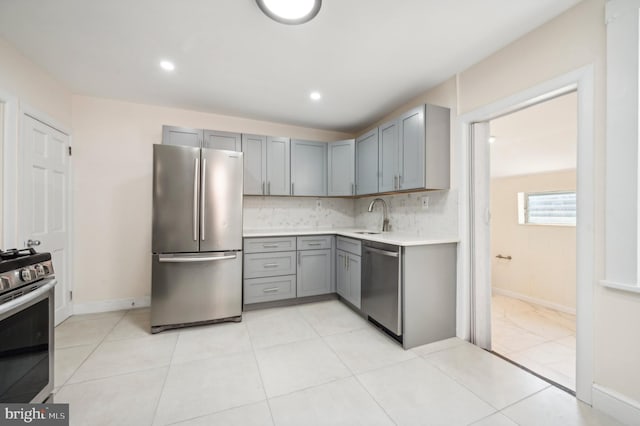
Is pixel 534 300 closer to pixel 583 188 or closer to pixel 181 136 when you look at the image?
pixel 583 188

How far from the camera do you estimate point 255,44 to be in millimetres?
1941

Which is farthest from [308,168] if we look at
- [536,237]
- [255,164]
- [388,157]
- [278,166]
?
[536,237]

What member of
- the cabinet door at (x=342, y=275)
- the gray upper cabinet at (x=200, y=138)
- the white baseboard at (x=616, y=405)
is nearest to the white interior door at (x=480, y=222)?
the white baseboard at (x=616, y=405)

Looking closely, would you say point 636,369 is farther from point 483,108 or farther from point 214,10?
point 214,10

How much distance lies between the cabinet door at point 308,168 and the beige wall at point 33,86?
8.15 ft

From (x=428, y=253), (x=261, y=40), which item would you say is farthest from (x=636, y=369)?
(x=261, y=40)

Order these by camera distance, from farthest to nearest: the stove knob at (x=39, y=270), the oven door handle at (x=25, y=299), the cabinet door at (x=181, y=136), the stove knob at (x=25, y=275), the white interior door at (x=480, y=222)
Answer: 1. the cabinet door at (x=181, y=136)
2. the white interior door at (x=480, y=222)
3. the stove knob at (x=39, y=270)
4. the stove knob at (x=25, y=275)
5. the oven door handle at (x=25, y=299)

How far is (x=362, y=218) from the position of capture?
13.2ft

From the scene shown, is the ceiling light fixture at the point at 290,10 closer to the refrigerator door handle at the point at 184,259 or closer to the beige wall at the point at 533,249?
the refrigerator door handle at the point at 184,259

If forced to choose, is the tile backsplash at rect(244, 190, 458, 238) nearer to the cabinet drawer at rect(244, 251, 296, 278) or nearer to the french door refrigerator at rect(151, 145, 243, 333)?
the cabinet drawer at rect(244, 251, 296, 278)

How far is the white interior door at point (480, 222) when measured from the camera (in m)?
2.29

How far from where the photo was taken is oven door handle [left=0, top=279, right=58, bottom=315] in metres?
1.08

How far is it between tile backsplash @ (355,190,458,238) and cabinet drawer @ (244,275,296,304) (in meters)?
1.50

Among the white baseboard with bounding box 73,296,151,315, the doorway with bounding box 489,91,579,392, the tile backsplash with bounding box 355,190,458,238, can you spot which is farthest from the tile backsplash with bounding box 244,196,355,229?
the doorway with bounding box 489,91,579,392
